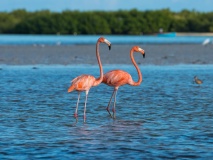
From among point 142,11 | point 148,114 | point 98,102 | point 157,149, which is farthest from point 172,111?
point 142,11

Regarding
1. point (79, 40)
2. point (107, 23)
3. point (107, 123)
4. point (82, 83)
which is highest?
point (107, 23)

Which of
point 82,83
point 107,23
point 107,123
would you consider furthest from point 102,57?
point 107,23

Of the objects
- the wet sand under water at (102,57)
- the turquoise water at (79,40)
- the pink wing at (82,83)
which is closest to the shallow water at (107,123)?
the pink wing at (82,83)

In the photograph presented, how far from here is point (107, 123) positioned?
1316 centimetres

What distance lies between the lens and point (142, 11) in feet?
467

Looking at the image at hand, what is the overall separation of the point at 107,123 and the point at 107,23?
12599 centimetres

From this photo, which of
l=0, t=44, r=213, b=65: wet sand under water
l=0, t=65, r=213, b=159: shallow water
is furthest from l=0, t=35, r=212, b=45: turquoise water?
l=0, t=65, r=213, b=159: shallow water

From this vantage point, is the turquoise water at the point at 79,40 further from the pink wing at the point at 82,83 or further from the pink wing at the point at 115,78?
the pink wing at the point at 82,83

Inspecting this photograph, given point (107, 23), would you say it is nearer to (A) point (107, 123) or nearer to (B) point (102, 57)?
(B) point (102, 57)

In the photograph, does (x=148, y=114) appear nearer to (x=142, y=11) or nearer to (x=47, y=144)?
(x=47, y=144)

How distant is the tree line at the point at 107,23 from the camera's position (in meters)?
138

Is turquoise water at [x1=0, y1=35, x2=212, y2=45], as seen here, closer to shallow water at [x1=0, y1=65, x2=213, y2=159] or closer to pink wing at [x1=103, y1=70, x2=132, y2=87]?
shallow water at [x1=0, y1=65, x2=213, y2=159]

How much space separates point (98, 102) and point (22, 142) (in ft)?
18.8

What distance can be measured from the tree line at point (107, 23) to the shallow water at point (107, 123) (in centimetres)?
11582
